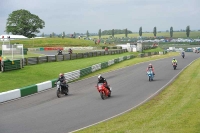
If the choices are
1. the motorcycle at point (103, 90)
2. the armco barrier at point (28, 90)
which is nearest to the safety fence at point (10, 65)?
the armco barrier at point (28, 90)

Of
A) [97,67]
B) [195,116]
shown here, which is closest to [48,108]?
[195,116]

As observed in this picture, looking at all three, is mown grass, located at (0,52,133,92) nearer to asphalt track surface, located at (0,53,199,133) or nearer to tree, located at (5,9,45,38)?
asphalt track surface, located at (0,53,199,133)

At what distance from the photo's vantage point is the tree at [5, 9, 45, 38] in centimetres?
11361

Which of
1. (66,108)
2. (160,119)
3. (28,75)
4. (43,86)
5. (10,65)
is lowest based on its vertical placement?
(66,108)

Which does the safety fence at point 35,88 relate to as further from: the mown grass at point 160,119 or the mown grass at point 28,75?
the mown grass at point 160,119

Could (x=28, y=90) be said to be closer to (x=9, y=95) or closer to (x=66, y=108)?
(x=9, y=95)

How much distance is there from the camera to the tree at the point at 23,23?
113606 millimetres

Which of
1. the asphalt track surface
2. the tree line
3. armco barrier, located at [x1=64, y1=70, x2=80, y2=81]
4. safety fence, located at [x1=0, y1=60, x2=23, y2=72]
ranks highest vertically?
the tree line

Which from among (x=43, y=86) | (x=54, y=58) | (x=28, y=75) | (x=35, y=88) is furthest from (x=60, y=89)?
(x=54, y=58)

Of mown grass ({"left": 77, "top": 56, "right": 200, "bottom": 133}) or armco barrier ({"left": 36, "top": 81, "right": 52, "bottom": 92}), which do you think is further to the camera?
armco barrier ({"left": 36, "top": 81, "right": 52, "bottom": 92})

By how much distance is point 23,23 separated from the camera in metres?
115

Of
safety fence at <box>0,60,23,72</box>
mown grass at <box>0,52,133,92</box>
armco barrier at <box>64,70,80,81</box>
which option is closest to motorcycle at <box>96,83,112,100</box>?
mown grass at <box>0,52,133,92</box>

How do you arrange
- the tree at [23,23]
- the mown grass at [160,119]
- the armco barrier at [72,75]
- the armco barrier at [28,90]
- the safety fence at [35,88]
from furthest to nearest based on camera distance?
the tree at [23,23], the armco barrier at [72,75], the armco barrier at [28,90], the safety fence at [35,88], the mown grass at [160,119]

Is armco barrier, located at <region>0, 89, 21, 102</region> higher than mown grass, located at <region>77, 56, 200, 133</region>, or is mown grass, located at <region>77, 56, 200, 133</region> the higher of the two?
mown grass, located at <region>77, 56, 200, 133</region>
